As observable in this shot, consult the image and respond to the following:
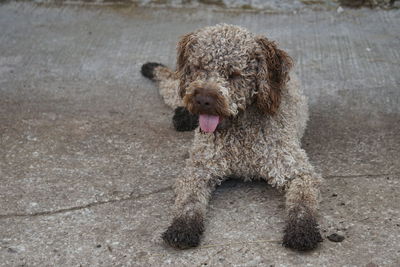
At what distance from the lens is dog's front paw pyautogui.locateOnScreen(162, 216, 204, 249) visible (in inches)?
145

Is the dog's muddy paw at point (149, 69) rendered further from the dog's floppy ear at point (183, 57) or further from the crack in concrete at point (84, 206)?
the crack in concrete at point (84, 206)

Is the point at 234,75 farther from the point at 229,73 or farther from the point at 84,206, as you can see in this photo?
the point at 84,206

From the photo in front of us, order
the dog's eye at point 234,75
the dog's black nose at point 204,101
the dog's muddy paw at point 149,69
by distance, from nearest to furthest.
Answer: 1. the dog's black nose at point 204,101
2. the dog's eye at point 234,75
3. the dog's muddy paw at point 149,69

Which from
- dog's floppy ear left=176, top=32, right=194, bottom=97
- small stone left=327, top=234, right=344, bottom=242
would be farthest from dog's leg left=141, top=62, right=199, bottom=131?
small stone left=327, top=234, right=344, bottom=242

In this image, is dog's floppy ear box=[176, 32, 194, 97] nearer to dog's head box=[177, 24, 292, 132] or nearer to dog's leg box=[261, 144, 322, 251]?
dog's head box=[177, 24, 292, 132]

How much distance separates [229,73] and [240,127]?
1.43ft

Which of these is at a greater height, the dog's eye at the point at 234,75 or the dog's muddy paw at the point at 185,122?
the dog's eye at the point at 234,75

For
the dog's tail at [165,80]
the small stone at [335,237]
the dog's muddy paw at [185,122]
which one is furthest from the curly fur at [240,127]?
the dog's tail at [165,80]

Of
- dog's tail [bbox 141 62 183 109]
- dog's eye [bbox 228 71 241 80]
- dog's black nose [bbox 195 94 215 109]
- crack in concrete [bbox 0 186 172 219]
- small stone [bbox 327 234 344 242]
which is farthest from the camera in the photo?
dog's tail [bbox 141 62 183 109]

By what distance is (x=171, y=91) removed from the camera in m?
5.63

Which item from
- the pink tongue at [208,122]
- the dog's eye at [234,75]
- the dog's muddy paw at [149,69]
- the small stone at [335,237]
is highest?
the dog's eye at [234,75]

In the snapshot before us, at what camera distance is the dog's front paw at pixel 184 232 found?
3672mm

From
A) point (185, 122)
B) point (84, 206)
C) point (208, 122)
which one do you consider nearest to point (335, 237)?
point (208, 122)

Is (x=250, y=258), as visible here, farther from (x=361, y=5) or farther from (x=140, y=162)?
(x=361, y=5)
